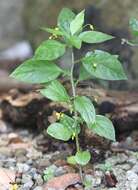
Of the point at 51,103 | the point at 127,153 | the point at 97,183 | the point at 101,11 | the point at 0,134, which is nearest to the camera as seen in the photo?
the point at 97,183

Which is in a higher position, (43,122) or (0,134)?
(43,122)

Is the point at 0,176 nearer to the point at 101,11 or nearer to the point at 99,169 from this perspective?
the point at 99,169

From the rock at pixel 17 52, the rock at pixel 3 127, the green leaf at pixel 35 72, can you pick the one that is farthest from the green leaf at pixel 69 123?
the rock at pixel 17 52

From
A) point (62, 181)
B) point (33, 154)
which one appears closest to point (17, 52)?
point (33, 154)

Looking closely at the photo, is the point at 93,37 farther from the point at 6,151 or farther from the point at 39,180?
the point at 6,151

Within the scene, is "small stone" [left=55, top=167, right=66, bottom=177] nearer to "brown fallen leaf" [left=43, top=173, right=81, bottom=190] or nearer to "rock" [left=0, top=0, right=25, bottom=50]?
"brown fallen leaf" [left=43, top=173, right=81, bottom=190]

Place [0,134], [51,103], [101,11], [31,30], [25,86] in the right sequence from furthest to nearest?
[31,30], [25,86], [101,11], [0,134], [51,103]

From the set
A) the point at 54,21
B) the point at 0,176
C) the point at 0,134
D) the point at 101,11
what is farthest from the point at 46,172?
the point at 54,21

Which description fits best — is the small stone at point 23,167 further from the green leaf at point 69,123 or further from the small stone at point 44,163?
the green leaf at point 69,123
